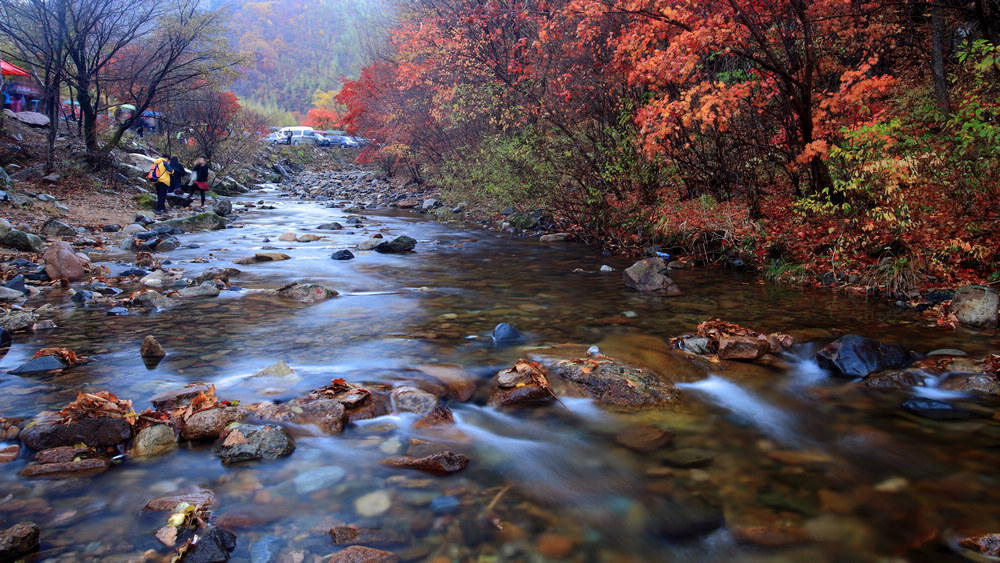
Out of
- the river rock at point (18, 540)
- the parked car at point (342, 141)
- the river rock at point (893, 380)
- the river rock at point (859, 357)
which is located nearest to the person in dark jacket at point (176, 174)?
the river rock at point (18, 540)

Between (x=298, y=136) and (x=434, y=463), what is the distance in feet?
204

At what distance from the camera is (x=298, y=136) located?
59.1 m

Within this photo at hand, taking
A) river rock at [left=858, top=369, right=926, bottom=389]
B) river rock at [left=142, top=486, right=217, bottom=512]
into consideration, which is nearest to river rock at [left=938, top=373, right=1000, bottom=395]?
river rock at [left=858, top=369, right=926, bottom=389]

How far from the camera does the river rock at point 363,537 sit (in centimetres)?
254

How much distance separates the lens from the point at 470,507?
2.83 metres

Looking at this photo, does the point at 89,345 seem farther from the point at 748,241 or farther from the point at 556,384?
the point at 748,241

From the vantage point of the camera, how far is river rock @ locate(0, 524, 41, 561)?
2253 millimetres

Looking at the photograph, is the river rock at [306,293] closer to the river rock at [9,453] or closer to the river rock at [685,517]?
the river rock at [9,453]

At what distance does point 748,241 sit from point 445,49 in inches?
419

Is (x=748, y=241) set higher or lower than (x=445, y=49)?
lower

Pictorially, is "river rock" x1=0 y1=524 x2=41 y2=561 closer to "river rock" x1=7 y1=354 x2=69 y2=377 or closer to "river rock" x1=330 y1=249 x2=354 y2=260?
"river rock" x1=7 y1=354 x2=69 y2=377

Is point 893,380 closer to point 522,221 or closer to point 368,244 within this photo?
point 368,244

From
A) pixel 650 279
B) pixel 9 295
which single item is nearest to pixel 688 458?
pixel 650 279

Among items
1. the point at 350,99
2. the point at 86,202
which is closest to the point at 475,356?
the point at 86,202
